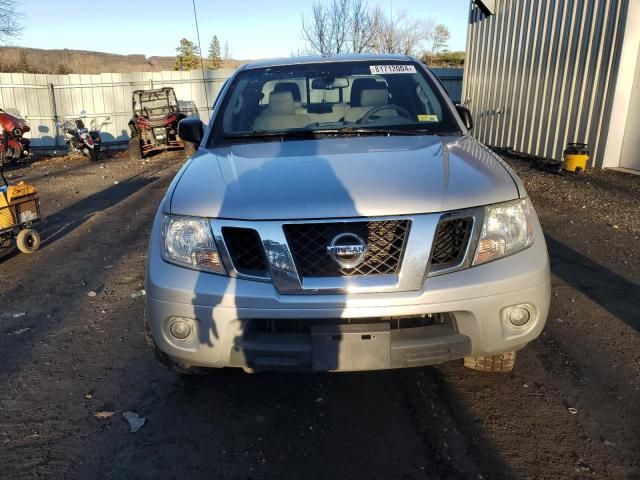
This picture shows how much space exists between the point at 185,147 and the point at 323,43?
27.9 feet

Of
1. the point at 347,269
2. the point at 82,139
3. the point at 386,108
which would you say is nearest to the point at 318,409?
the point at 347,269

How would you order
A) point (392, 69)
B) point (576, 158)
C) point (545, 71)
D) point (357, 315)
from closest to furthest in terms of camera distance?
point (357, 315), point (392, 69), point (576, 158), point (545, 71)

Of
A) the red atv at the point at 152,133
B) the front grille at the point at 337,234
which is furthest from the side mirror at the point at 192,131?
the red atv at the point at 152,133

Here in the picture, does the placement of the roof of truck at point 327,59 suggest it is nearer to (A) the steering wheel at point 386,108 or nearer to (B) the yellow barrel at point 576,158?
(A) the steering wheel at point 386,108

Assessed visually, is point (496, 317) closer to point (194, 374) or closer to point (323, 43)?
point (194, 374)

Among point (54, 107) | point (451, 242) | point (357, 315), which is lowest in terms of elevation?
point (357, 315)

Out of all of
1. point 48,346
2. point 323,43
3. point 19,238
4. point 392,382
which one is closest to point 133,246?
point 19,238

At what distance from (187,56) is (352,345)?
5169cm

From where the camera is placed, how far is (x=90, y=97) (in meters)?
18.4

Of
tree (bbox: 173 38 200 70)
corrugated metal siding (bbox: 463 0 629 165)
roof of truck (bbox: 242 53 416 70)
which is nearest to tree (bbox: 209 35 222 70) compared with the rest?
tree (bbox: 173 38 200 70)

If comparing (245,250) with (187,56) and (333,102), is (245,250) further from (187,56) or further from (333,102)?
(187,56)

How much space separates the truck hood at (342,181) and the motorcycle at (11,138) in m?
13.7

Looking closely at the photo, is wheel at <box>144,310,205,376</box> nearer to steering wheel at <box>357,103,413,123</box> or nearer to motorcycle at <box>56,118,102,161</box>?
steering wheel at <box>357,103,413,123</box>

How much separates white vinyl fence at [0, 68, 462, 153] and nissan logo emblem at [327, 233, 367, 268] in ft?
54.7
